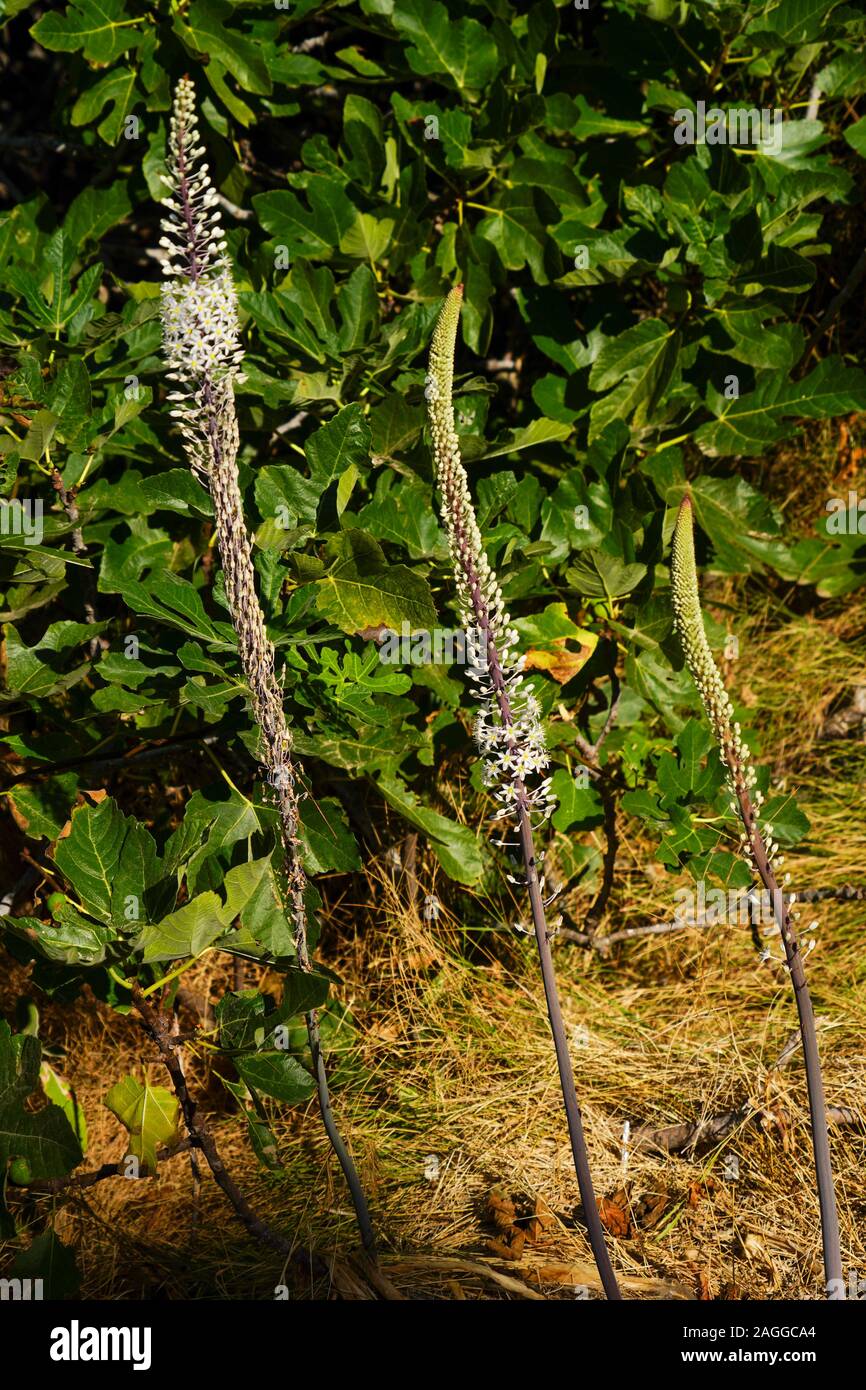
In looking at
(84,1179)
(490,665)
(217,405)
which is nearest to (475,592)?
(490,665)

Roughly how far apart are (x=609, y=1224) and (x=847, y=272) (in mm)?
Answer: 3233

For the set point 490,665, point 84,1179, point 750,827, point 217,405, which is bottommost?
point 84,1179

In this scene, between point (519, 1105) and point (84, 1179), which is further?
point (519, 1105)

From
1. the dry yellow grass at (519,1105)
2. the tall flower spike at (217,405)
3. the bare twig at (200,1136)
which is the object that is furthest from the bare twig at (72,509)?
the dry yellow grass at (519,1105)

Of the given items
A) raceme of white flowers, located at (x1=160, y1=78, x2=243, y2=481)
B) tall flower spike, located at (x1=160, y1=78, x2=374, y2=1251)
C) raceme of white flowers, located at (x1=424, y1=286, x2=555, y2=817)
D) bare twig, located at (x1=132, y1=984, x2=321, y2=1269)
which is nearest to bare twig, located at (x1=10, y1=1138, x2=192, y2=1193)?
bare twig, located at (x1=132, y1=984, x2=321, y2=1269)

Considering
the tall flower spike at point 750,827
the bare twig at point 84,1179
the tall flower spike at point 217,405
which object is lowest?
the bare twig at point 84,1179

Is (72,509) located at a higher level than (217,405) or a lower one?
higher

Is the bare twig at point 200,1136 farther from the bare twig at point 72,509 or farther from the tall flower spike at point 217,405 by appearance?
the bare twig at point 72,509

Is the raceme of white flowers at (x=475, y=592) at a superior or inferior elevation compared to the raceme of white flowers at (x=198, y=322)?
inferior

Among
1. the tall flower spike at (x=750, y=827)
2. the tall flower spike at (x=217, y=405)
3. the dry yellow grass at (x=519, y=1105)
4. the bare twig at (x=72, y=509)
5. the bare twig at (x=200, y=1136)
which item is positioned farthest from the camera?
the bare twig at (x=72, y=509)

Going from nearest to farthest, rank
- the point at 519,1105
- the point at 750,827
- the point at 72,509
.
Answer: the point at 750,827 < the point at 72,509 < the point at 519,1105

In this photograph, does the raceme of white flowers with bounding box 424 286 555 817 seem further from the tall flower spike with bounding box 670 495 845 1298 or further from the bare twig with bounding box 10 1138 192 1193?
the bare twig with bounding box 10 1138 192 1193

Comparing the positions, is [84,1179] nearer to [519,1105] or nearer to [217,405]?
[519,1105]

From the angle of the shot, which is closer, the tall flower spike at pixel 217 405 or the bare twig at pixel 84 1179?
the tall flower spike at pixel 217 405
